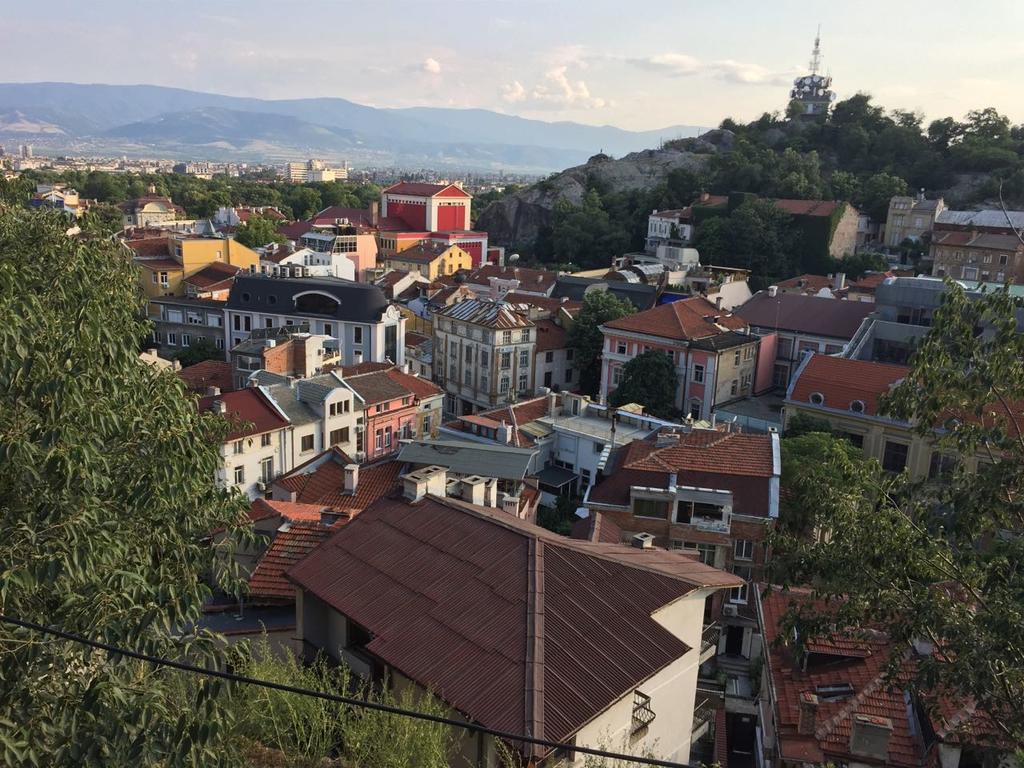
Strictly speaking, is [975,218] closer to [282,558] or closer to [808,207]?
[808,207]

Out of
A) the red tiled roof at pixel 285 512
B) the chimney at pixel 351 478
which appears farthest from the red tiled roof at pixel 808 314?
the red tiled roof at pixel 285 512

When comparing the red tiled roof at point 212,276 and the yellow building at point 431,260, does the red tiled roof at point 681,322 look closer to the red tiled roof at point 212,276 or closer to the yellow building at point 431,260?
the red tiled roof at point 212,276

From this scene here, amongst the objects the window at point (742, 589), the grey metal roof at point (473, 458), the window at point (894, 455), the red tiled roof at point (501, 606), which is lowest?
the window at point (742, 589)

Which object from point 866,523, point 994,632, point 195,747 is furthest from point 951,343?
point 195,747

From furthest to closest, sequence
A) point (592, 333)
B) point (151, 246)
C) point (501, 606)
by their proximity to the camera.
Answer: point (151, 246), point (592, 333), point (501, 606)

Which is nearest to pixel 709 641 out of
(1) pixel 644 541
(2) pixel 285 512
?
(1) pixel 644 541

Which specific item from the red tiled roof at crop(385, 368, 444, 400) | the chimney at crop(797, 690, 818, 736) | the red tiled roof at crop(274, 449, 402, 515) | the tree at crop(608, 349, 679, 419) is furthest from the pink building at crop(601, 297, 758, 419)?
the chimney at crop(797, 690, 818, 736)
